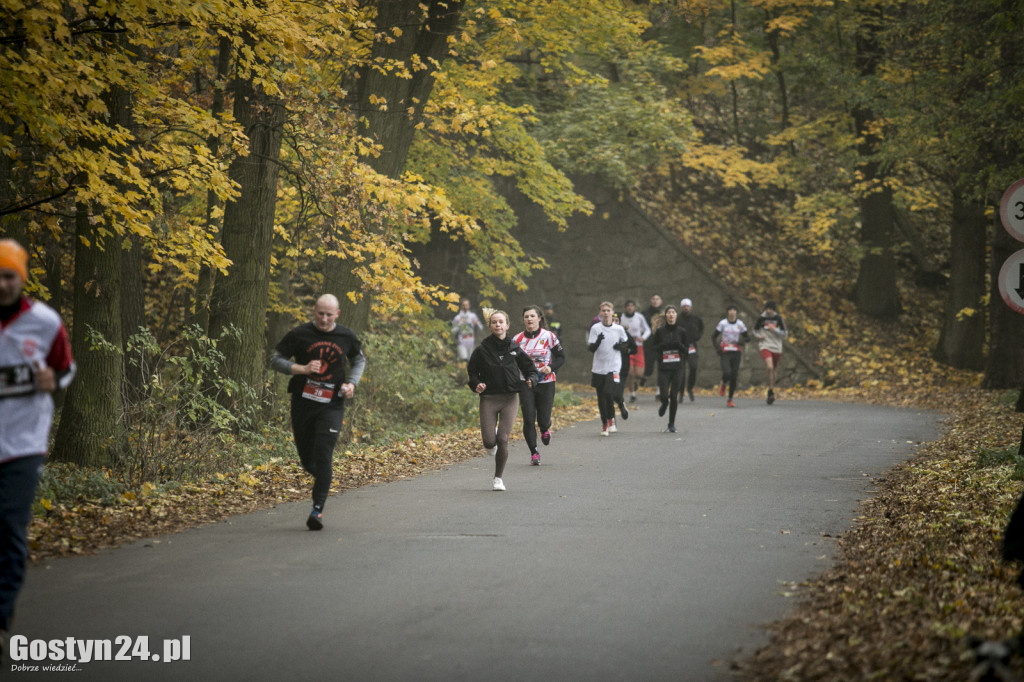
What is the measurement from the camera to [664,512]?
995 centimetres

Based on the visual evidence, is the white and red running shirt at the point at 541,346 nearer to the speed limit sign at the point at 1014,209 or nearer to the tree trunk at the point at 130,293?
the tree trunk at the point at 130,293

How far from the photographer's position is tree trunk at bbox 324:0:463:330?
17094 mm

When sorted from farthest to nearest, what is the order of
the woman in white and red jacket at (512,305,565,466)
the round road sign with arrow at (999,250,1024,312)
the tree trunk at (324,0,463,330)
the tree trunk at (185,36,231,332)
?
the tree trunk at (324,0,463,330) < the tree trunk at (185,36,231,332) < the woman in white and red jacket at (512,305,565,466) < the round road sign with arrow at (999,250,1024,312)

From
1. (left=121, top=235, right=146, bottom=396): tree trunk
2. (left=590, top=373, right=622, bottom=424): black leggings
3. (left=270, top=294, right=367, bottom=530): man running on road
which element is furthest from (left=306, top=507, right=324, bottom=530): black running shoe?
(left=590, top=373, right=622, bottom=424): black leggings

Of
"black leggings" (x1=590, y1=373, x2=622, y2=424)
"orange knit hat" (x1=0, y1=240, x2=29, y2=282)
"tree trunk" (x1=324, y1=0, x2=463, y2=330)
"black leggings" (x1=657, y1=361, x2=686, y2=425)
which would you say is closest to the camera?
"orange knit hat" (x1=0, y1=240, x2=29, y2=282)

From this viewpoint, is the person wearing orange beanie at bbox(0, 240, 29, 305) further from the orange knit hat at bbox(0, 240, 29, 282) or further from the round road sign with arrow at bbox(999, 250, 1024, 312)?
the round road sign with arrow at bbox(999, 250, 1024, 312)

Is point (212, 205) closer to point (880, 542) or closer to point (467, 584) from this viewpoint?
point (467, 584)

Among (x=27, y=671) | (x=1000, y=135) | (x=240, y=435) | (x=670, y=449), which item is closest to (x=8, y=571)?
(x=27, y=671)

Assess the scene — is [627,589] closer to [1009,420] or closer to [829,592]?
[829,592]

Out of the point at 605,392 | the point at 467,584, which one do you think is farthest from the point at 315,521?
the point at 605,392

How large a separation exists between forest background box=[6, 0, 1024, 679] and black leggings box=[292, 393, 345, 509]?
207 cm

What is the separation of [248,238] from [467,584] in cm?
844

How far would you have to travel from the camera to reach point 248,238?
46.3 feet

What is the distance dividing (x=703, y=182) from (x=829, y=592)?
2942 cm
